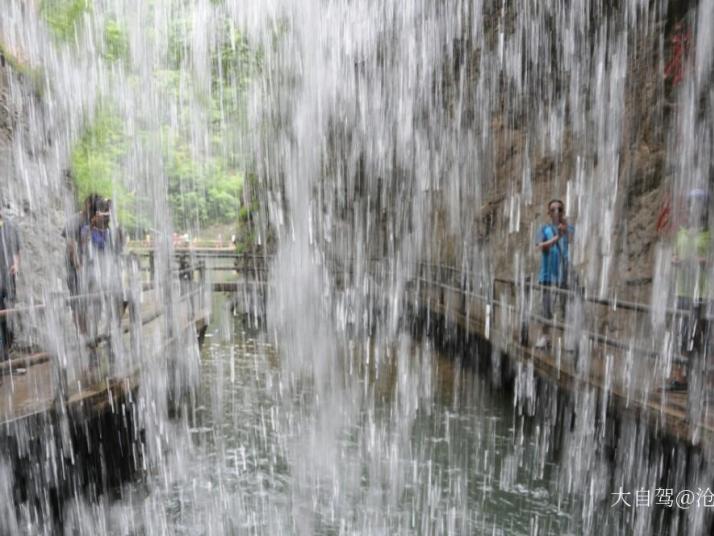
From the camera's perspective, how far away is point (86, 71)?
17875mm

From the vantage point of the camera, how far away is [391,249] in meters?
23.3

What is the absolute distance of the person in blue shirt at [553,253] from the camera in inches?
330

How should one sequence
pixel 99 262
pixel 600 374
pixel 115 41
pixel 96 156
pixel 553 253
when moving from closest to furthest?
pixel 600 374, pixel 99 262, pixel 553 253, pixel 96 156, pixel 115 41

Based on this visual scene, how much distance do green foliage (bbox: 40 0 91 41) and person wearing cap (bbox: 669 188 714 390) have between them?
1587 centimetres

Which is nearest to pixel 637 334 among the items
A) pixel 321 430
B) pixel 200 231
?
pixel 321 430

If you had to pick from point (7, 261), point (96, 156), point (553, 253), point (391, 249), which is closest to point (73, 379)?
point (7, 261)

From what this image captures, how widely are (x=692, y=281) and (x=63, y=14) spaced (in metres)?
16.3

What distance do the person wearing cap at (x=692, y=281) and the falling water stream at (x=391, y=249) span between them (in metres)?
0.09

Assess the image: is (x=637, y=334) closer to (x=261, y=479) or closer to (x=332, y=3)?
(x=261, y=479)

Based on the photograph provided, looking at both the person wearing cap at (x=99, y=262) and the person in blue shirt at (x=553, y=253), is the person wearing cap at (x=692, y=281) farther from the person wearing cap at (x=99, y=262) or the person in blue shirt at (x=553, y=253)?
the person wearing cap at (x=99, y=262)

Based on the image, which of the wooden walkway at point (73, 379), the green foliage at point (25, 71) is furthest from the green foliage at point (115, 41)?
the wooden walkway at point (73, 379)

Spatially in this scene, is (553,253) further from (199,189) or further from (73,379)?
(199,189)

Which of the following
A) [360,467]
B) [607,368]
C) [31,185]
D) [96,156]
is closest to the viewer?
[607,368]

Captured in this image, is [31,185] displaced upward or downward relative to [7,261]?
upward
